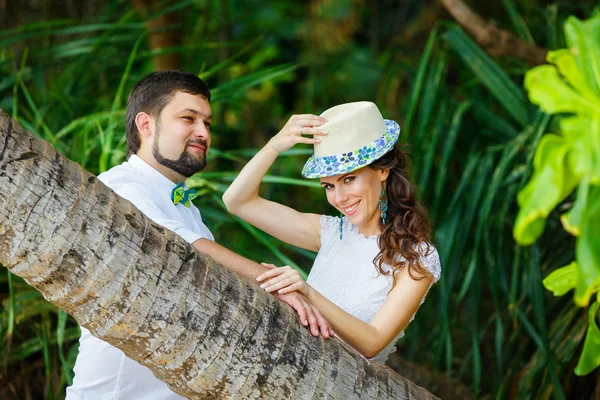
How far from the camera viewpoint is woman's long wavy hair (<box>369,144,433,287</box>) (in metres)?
2.36

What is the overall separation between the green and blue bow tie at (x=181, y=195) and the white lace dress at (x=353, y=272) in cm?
48

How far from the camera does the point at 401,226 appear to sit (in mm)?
2455

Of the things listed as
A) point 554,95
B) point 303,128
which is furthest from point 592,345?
point 303,128

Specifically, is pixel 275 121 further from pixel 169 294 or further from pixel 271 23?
pixel 169 294

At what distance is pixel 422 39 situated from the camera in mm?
6426

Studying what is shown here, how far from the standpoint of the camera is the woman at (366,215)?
231 centimetres

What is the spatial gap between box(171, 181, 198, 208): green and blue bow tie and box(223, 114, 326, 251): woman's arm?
125 mm

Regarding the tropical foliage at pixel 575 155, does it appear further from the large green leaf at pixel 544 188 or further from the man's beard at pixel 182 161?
the man's beard at pixel 182 161

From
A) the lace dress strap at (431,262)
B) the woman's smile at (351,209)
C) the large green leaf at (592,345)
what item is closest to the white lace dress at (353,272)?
the lace dress strap at (431,262)

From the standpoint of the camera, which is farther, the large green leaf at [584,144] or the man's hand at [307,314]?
the man's hand at [307,314]

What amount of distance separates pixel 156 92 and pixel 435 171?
85.7 inches

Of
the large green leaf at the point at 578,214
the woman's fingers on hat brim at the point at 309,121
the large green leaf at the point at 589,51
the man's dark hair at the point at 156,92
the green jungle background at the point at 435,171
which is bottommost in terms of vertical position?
the green jungle background at the point at 435,171

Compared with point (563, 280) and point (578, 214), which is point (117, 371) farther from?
point (578, 214)

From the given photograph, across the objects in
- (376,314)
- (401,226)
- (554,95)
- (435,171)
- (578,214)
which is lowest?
(435,171)
